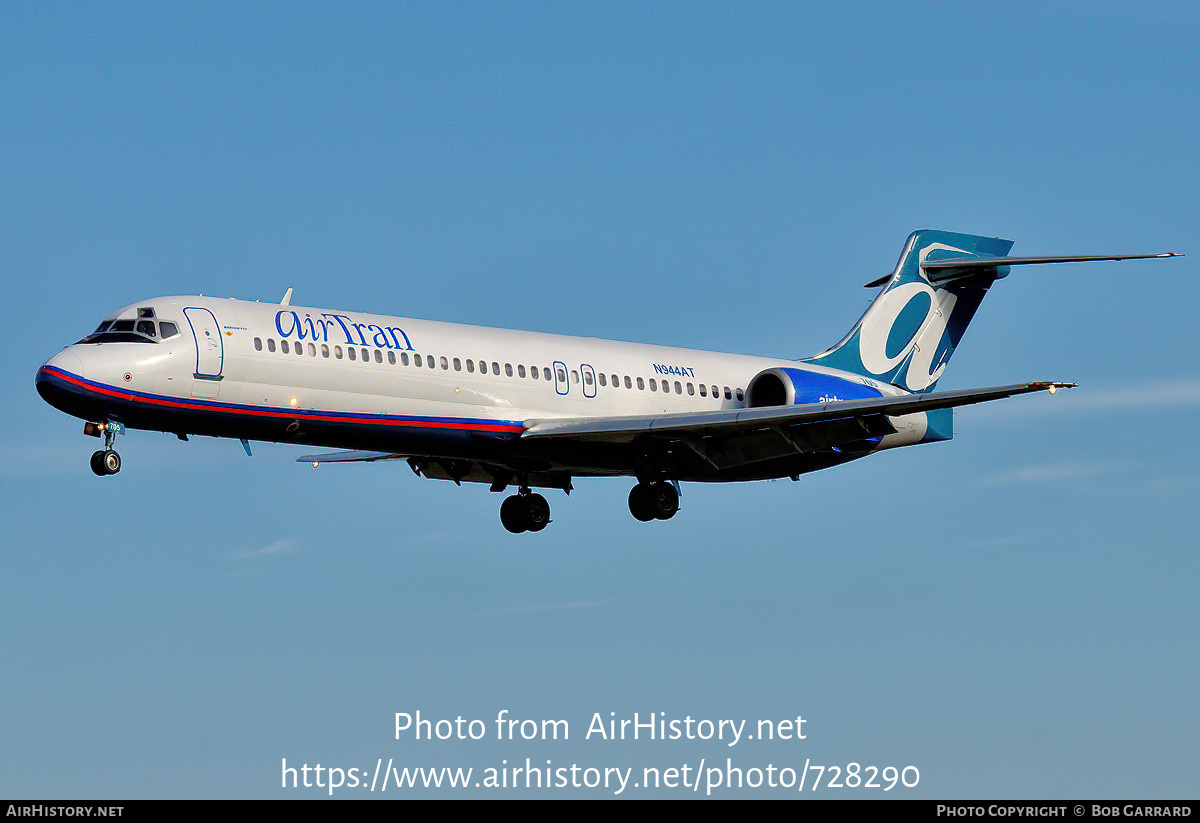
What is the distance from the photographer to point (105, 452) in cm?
2772

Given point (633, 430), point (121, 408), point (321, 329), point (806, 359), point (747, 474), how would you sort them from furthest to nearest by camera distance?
point (806, 359) → point (747, 474) → point (633, 430) → point (321, 329) → point (121, 408)

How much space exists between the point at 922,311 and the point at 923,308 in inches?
3.1

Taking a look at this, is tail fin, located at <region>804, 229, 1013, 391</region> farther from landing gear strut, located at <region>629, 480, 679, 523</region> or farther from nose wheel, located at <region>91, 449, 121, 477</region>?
nose wheel, located at <region>91, 449, 121, 477</region>

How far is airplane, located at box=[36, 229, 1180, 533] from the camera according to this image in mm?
28641

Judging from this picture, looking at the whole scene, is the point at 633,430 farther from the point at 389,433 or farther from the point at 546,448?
the point at 389,433

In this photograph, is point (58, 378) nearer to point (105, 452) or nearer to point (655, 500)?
point (105, 452)

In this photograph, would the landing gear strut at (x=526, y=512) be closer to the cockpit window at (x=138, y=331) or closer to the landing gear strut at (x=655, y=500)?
the landing gear strut at (x=655, y=500)

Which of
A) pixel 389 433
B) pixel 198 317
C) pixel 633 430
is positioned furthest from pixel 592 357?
pixel 198 317

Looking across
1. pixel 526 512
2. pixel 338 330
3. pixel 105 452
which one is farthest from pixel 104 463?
pixel 526 512

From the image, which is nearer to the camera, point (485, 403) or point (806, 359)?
point (485, 403)

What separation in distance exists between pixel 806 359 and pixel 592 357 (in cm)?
687

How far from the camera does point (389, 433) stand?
30.3 meters

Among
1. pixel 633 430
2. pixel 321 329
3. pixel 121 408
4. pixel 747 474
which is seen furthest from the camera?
pixel 747 474

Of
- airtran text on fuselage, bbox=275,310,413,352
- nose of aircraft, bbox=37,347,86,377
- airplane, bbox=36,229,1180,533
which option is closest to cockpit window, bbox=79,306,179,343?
airplane, bbox=36,229,1180,533
